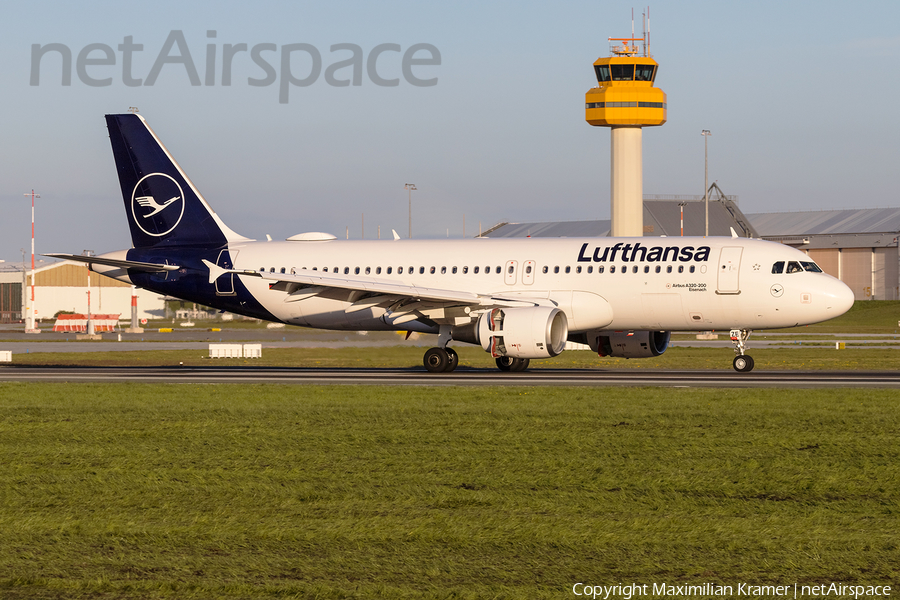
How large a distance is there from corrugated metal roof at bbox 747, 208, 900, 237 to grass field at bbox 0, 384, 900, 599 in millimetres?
107760

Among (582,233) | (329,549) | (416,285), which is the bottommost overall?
(329,549)

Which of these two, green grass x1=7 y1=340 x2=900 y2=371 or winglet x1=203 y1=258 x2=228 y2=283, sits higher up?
winglet x1=203 y1=258 x2=228 y2=283

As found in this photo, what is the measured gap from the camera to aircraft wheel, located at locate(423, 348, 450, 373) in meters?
32.3

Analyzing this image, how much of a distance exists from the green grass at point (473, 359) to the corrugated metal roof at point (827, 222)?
7887 centimetres

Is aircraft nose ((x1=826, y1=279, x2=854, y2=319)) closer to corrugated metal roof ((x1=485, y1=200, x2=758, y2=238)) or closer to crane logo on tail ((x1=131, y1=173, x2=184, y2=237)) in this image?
crane logo on tail ((x1=131, y1=173, x2=184, y2=237))

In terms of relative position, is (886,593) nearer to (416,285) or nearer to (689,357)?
(416,285)

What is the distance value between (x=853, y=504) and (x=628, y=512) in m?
2.38

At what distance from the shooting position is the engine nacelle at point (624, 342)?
32.7m

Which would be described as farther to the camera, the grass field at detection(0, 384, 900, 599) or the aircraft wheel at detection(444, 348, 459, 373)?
the aircraft wheel at detection(444, 348, 459, 373)

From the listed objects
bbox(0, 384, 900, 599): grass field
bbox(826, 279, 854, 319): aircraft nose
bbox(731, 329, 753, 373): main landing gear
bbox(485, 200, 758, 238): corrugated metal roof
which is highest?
bbox(485, 200, 758, 238): corrugated metal roof

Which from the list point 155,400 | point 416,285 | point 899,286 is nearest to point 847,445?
point 155,400

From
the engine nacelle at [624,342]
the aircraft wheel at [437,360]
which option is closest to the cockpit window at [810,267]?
the engine nacelle at [624,342]

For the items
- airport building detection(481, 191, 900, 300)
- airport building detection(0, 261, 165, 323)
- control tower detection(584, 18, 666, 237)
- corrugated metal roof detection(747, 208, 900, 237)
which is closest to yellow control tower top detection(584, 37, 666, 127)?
control tower detection(584, 18, 666, 237)

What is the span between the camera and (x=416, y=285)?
112 feet
